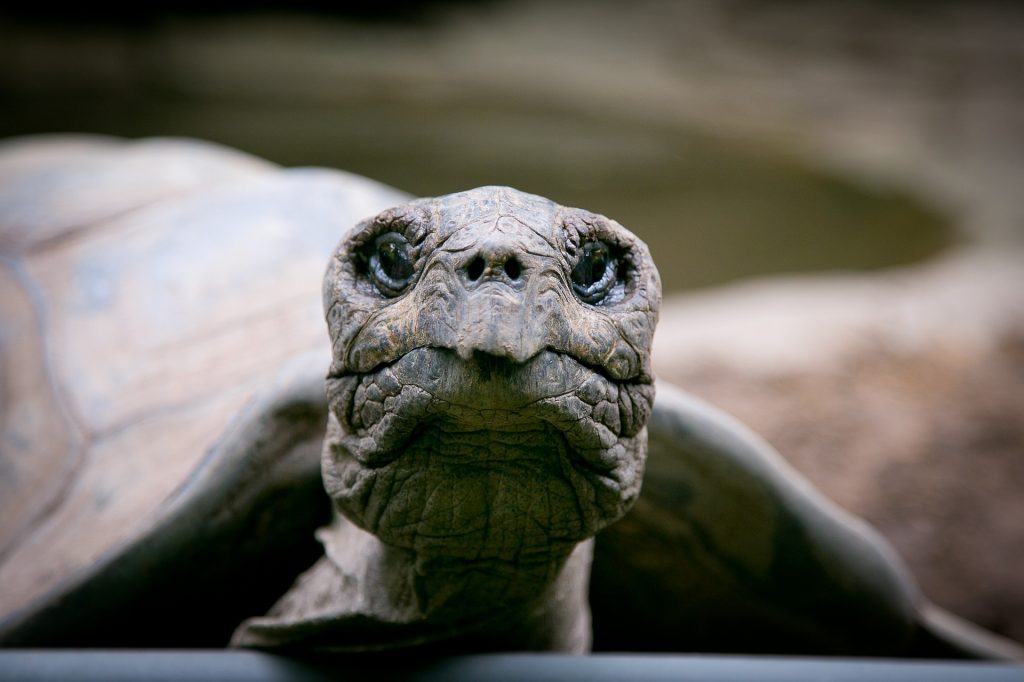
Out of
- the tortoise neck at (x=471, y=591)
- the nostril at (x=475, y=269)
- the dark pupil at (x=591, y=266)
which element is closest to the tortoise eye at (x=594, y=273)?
the dark pupil at (x=591, y=266)

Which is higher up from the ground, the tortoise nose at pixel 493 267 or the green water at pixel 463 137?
the tortoise nose at pixel 493 267

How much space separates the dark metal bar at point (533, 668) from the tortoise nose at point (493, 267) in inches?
19.7

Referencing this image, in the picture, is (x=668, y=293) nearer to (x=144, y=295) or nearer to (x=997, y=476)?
(x=997, y=476)

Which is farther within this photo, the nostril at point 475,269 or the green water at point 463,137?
the green water at point 463,137

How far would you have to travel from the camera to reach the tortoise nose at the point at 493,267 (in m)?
0.90

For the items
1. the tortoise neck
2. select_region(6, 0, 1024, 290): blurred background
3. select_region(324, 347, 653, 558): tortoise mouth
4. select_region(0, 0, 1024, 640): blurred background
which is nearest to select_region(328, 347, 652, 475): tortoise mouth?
select_region(324, 347, 653, 558): tortoise mouth

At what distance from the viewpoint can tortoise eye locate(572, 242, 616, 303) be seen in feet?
3.27

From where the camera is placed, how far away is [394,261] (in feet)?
3.35

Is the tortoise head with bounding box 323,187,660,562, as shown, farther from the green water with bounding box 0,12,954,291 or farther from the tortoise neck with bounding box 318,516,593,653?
the green water with bounding box 0,12,954,291

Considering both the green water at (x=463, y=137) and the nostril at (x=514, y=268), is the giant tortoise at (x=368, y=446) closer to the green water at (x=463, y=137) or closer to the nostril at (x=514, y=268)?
the nostril at (x=514, y=268)

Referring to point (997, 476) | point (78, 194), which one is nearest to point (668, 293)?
point (997, 476)

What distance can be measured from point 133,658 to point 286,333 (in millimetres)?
509

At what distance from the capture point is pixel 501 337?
34.5 inches

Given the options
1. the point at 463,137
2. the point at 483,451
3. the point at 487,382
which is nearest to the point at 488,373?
the point at 487,382
